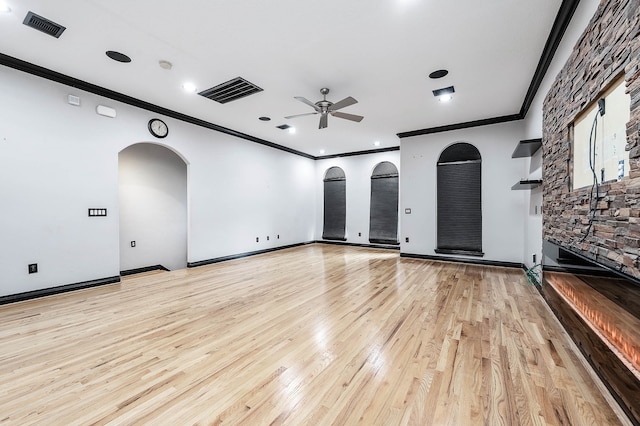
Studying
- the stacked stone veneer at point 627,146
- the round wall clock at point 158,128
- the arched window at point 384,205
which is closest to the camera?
the stacked stone veneer at point 627,146

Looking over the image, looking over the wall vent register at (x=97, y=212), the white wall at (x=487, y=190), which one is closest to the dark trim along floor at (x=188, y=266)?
the white wall at (x=487, y=190)

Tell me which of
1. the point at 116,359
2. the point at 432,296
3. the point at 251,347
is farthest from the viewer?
the point at 432,296

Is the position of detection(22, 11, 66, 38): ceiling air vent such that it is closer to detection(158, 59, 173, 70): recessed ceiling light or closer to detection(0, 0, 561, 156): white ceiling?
detection(0, 0, 561, 156): white ceiling

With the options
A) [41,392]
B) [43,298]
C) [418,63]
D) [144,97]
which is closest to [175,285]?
[43,298]

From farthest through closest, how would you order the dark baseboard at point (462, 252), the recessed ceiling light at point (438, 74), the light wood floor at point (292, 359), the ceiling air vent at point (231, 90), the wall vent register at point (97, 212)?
1. the dark baseboard at point (462, 252)
2. the wall vent register at point (97, 212)
3. the ceiling air vent at point (231, 90)
4. the recessed ceiling light at point (438, 74)
5. the light wood floor at point (292, 359)

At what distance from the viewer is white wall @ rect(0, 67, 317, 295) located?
137 inches

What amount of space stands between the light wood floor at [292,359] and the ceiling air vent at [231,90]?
9.90 ft

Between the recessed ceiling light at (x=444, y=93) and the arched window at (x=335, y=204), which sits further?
the arched window at (x=335, y=204)

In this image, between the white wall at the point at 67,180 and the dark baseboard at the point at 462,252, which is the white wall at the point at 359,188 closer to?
the dark baseboard at the point at 462,252

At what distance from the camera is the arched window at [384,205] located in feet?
26.2

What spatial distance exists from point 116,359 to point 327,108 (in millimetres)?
3781

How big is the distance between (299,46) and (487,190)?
4.73 metres

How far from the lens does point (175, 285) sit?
431 centimetres

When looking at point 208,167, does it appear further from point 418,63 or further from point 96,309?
point 418,63
